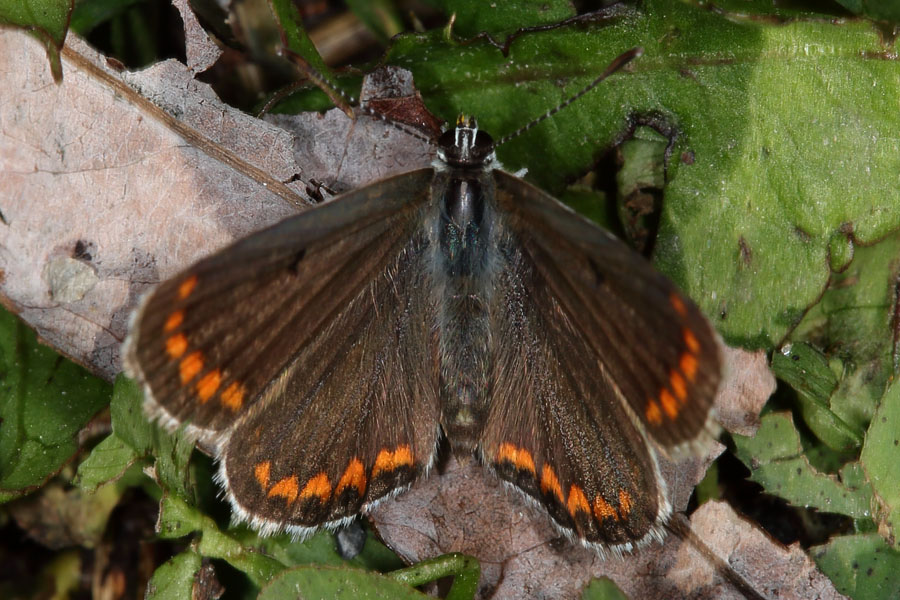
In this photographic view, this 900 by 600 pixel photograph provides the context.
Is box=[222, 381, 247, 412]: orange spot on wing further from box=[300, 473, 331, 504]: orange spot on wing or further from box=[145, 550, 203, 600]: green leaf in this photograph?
box=[145, 550, 203, 600]: green leaf

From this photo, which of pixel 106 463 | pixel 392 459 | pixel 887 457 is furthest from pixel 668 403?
pixel 106 463

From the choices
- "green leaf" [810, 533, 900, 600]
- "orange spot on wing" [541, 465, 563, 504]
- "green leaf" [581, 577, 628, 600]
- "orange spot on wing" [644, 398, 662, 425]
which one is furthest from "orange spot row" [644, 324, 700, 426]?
"green leaf" [810, 533, 900, 600]

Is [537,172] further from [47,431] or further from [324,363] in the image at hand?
[47,431]

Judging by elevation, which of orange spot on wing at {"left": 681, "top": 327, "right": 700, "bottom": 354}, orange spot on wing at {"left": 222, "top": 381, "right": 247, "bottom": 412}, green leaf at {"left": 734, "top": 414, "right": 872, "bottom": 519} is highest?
orange spot on wing at {"left": 681, "top": 327, "right": 700, "bottom": 354}

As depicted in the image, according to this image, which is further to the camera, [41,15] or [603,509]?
[41,15]

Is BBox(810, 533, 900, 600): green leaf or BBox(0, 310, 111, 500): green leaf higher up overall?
BBox(0, 310, 111, 500): green leaf

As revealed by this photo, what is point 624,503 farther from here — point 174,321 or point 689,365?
point 174,321

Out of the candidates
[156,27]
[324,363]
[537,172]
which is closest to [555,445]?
[324,363]
